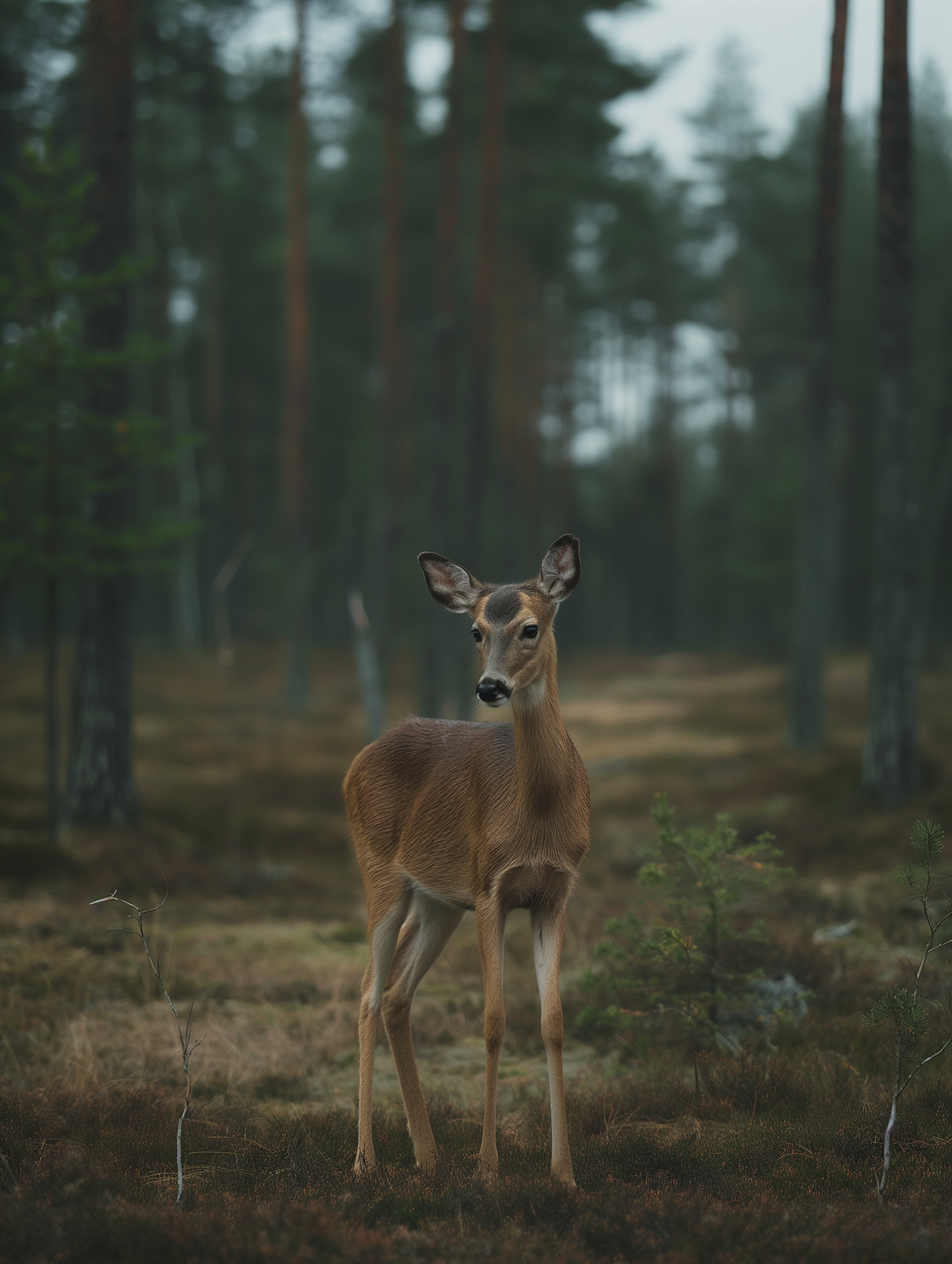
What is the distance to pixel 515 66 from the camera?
29.6m

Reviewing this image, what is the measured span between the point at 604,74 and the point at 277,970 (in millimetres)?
24833

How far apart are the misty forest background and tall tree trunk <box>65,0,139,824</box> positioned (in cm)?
18

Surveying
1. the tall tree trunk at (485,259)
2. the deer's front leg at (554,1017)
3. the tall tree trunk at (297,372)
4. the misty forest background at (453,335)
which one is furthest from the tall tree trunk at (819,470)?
the deer's front leg at (554,1017)

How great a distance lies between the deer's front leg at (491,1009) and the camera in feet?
15.1

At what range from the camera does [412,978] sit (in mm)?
5422

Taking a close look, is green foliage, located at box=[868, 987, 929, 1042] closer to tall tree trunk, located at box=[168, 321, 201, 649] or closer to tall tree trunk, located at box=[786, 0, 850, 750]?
tall tree trunk, located at box=[786, 0, 850, 750]

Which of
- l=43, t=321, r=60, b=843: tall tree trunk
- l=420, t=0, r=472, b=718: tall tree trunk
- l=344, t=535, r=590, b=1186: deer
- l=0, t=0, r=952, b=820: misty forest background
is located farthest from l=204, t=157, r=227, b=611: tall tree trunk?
l=344, t=535, r=590, b=1186: deer

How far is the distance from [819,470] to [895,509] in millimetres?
4523

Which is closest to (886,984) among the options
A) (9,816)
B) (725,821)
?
(725,821)

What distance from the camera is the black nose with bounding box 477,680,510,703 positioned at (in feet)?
13.8

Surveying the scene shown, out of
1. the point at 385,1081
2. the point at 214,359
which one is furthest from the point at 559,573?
the point at 214,359

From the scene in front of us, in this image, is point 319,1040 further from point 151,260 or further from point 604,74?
point 604,74

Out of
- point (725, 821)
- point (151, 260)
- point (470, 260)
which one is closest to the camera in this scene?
point (725, 821)

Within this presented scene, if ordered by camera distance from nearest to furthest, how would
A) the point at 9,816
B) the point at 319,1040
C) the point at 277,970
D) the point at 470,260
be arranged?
the point at 319,1040, the point at 277,970, the point at 9,816, the point at 470,260
